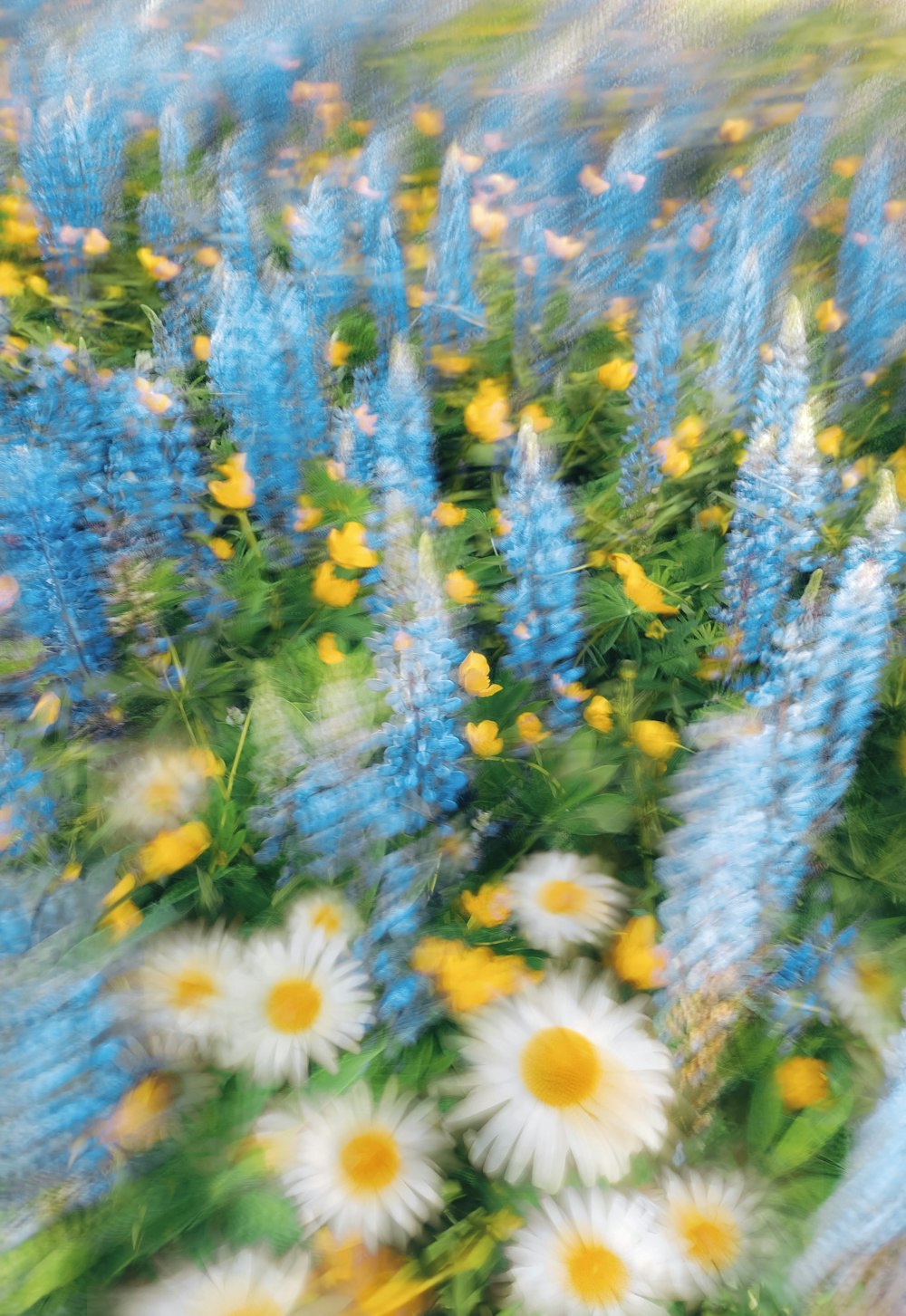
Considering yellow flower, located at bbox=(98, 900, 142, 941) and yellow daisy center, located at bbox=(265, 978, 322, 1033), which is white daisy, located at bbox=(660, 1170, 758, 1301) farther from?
yellow flower, located at bbox=(98, 900, 142, 941)

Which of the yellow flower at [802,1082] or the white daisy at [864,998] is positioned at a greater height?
the white daisy at [864,998]

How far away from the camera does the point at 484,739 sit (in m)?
1.50

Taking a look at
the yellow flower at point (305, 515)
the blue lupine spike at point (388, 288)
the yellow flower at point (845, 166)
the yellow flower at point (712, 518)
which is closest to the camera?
the yellow flower at point (305, 515)

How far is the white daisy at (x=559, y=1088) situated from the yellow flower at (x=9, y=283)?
227 centimetres

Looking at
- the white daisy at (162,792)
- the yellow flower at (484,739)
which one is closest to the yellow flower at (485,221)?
the yellow flower at (484,739)

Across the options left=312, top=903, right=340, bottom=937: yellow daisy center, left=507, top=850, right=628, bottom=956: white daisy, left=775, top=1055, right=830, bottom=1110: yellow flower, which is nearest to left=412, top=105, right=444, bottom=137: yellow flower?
left=507, top=850, right=628, bottom=956: white daisy

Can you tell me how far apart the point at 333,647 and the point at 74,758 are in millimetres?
471

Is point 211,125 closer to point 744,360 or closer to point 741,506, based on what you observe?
point 744,360

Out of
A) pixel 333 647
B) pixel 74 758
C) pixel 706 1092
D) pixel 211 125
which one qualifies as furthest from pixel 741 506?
pixel 211 125

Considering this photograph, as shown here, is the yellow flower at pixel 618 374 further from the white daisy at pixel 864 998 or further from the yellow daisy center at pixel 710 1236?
the yellow daisy center at pixel 710 1236

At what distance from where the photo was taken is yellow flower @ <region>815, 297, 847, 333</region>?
101 inches

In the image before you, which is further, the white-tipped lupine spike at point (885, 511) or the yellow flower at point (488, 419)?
the yellow flower at point (488, 419)

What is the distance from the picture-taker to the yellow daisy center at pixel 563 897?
4.76ft

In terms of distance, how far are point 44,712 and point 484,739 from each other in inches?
27.3
